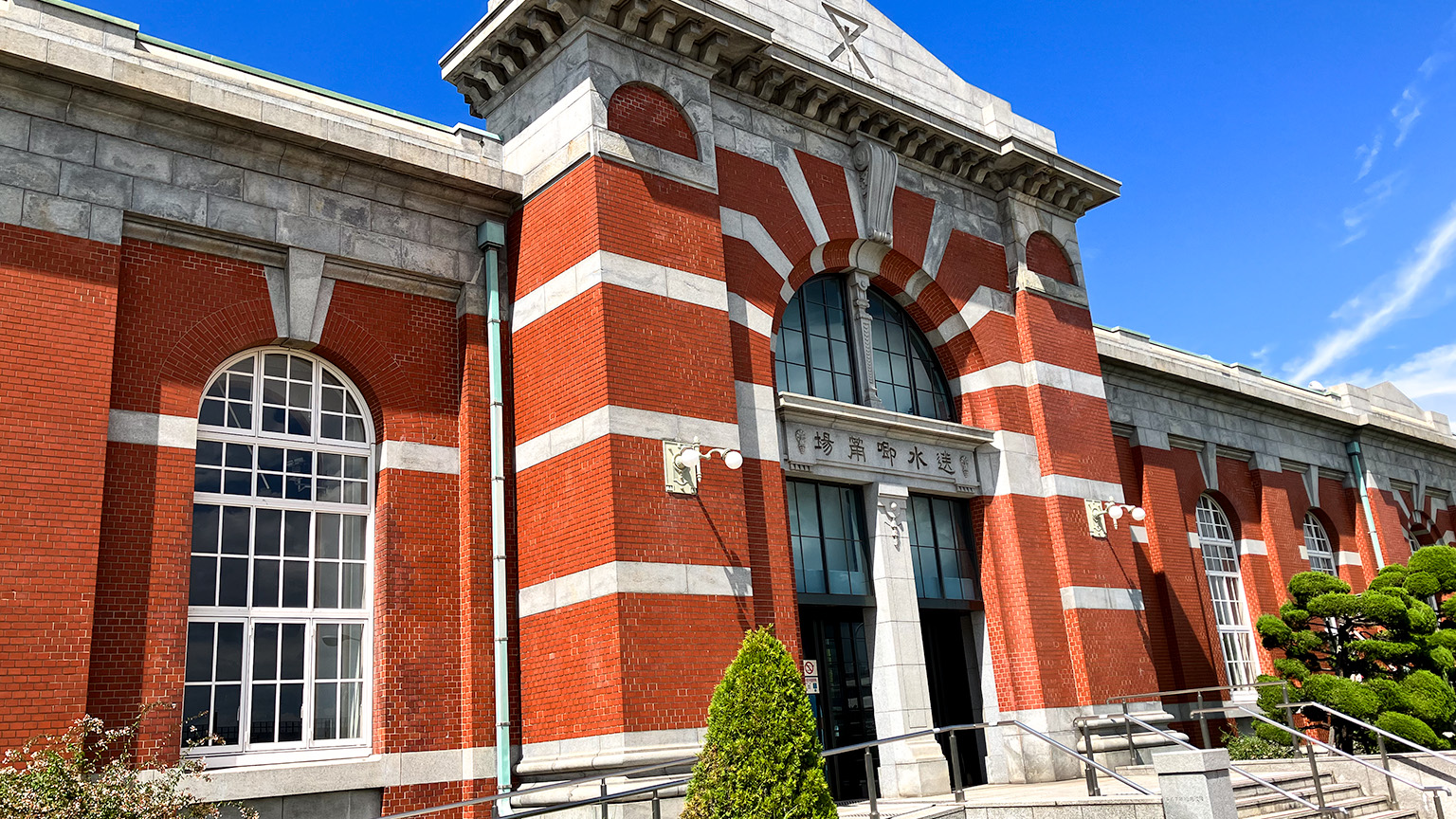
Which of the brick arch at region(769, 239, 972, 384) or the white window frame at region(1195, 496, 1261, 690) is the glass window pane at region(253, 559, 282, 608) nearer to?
the brick arch at region(769, 239, 972, 384)

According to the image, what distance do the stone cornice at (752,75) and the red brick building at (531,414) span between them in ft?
0.20

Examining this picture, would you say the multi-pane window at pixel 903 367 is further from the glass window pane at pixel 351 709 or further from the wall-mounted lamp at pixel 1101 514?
the glass window pane at pixel 351 709

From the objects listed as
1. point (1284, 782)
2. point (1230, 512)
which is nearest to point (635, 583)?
point (1284, 782)

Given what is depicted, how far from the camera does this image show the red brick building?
37.3 ft

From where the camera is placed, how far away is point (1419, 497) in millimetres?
31219

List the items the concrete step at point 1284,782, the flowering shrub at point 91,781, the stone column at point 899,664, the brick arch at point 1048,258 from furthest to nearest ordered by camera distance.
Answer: the brick arch at point 1048,258, the stone column at point 899,664, the concrete step at point 1284,782, the flowering shrub at point 91,781

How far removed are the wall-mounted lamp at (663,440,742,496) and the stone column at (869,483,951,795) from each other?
3.47 m

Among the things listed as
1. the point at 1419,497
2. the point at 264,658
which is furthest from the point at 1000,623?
the point at 1419,497

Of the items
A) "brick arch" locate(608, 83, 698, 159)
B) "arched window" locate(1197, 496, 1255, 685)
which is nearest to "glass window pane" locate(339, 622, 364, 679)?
"brick arch" locate(608, 83, 698, 159)

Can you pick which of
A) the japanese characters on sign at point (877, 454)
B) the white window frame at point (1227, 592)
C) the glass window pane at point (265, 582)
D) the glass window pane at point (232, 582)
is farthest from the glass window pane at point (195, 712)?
the white window frame at point (1227, 592)

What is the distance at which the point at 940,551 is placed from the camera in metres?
16.9

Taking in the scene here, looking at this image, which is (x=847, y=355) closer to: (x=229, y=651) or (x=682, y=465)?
(x=682, y=465)

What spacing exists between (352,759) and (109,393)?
14.8ft

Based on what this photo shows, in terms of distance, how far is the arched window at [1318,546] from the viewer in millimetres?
27062
